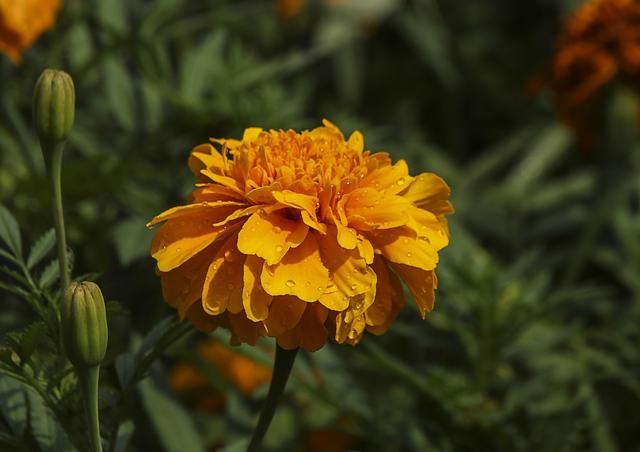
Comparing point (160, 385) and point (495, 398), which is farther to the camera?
point (495, 398)

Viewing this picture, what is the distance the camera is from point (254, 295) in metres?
0.64

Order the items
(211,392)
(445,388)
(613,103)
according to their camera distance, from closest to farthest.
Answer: (445,388)
(211,392)
(613,103)

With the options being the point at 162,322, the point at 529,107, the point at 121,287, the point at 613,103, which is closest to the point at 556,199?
the point at 613,103

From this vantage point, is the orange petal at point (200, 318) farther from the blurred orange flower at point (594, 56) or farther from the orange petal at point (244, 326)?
the blurred orange flower at point (594, 56)

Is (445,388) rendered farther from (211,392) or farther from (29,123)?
(29,123)

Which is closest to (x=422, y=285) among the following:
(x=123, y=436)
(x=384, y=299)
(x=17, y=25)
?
(x=384, y=299)

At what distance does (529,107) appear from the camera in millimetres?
2273

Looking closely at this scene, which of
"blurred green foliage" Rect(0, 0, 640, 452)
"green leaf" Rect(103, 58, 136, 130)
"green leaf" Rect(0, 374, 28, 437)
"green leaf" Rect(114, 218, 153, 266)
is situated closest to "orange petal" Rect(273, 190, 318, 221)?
"blurred green foliage" Rect(0, 0, 640, 452)

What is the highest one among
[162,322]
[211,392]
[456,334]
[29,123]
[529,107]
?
[162,322]

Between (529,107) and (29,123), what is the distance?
3.77 feet

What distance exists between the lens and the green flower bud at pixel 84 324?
22.9 inches

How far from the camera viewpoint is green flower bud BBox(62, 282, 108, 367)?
582 millimetres

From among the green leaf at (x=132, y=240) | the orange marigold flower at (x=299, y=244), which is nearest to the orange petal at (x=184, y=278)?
the orange marigold flower at (x=299, y=244)

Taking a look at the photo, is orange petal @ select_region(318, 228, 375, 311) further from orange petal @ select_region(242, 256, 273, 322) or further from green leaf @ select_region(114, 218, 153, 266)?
green leaf @ select_region(114, 218, 153, 266)
